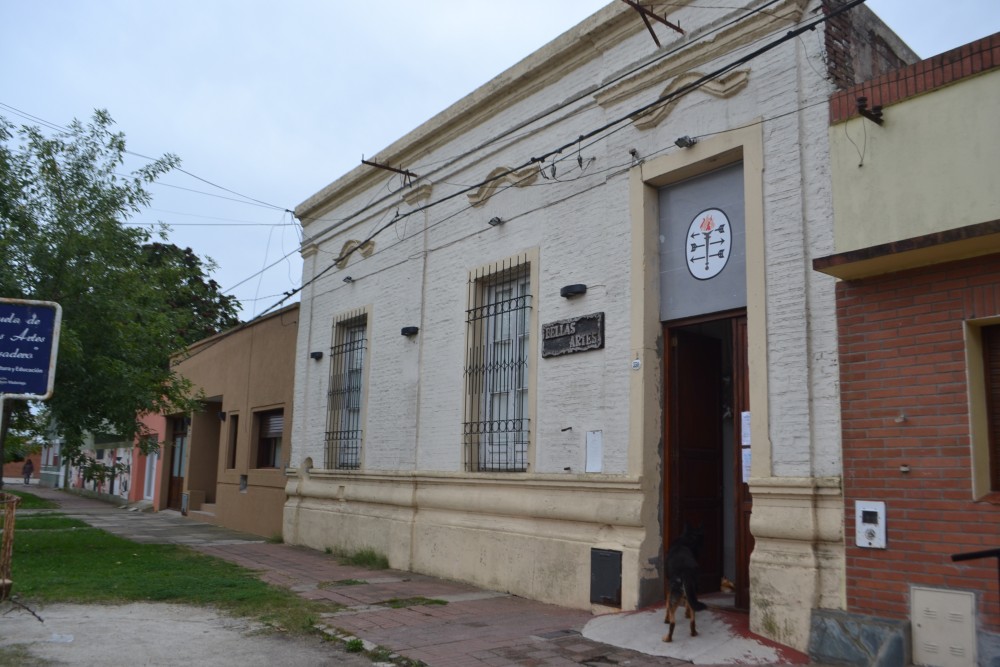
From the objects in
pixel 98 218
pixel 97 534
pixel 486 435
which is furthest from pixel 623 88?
pixel 97 534

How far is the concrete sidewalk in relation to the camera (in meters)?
6.50

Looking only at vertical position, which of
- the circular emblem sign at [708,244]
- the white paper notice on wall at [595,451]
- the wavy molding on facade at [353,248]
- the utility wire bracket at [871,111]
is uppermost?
the wavy molding on facade at [353,248]

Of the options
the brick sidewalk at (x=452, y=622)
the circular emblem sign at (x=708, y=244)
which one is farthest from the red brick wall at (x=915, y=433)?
the brick sidewalk at (x=452, y=622)

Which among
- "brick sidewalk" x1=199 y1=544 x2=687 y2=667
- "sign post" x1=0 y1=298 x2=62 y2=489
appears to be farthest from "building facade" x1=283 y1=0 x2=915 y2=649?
"sign post" x1=0 y1=298 x2=62 y2=489

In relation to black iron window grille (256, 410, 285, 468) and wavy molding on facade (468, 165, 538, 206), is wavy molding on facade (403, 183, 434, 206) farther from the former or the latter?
black iron window grille (256, 410, 285, 468)

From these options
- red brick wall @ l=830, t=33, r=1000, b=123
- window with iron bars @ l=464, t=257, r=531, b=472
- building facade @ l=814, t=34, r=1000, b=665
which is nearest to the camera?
building facade @ l=814, t=34, r=1000, b=665

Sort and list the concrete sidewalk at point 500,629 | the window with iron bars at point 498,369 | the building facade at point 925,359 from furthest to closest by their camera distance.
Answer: the window with iron bars at point 498,369 < the concrete sidewalk at point 500,629 < the building facade at point 925,359

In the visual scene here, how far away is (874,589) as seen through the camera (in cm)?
614

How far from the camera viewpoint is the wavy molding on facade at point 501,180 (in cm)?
1023

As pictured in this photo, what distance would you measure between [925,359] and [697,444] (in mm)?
2916

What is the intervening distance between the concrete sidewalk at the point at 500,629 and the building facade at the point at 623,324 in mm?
294

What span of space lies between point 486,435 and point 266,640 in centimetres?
406

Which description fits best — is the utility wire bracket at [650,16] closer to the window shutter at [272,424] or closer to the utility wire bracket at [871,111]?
the utility wire bracket at [871,111]

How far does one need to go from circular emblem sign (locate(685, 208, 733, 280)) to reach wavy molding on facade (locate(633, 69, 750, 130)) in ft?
3.61
